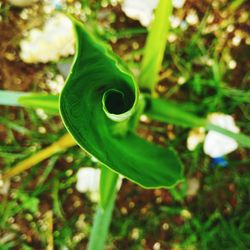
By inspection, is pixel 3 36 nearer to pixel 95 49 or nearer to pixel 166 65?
pixel 166 65

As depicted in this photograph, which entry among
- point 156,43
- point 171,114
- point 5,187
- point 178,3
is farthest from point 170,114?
point 5,187

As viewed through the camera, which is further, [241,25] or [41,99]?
[241,25]

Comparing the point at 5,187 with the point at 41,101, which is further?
the point at 5,187

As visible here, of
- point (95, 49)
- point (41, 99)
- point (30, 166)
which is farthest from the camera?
point (30, 166)

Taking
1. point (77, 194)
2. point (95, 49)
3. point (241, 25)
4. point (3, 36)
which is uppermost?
point (95, 49)

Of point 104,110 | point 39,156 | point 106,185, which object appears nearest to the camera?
point 104,110

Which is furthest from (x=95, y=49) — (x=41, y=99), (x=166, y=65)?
(x=166, y=65)

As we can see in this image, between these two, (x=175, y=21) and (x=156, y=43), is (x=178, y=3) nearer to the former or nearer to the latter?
(x=175, y=21)

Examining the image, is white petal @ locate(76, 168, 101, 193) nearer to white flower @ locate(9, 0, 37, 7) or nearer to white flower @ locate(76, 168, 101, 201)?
white flower @ locate(76, 168, 101, 201)
